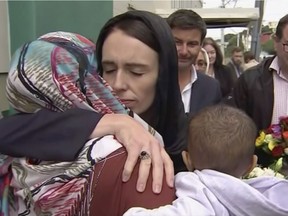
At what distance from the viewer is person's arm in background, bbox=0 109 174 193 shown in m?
1.20

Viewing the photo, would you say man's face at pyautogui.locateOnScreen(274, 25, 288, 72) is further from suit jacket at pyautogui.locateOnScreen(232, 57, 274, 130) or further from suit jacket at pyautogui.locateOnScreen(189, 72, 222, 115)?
suit jacket at pyautogui.locateOnScreen(189, 72, 222, 115)

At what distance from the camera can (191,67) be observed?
3.38 metres

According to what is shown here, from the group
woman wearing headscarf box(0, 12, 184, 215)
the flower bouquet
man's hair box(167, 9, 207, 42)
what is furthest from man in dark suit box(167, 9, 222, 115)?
woman wearing headscarf box(0, 12, 184, 215)

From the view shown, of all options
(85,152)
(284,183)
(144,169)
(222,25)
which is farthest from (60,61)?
(222,25)

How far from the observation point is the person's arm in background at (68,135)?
1.20 metres

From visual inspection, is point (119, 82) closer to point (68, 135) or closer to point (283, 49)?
point (68, 135)

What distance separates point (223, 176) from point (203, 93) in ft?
6.27

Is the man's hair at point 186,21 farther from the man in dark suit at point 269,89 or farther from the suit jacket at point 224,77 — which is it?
the suit jacket at point 224,77

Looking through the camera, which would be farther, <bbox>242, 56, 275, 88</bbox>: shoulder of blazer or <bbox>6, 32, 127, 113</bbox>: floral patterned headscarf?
<bbox>242, 56, 275, 88</bbox>: shoulder of blazer

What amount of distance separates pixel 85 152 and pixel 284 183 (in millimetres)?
579

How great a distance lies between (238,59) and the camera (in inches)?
328

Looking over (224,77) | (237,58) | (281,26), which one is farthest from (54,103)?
(237,58)

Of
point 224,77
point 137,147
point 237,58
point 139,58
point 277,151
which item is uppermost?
point 139,58

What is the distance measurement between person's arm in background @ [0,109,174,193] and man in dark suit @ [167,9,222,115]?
1.83 meters
